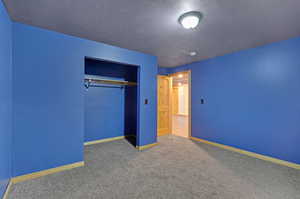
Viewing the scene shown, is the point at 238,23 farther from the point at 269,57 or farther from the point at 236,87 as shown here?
the point at 236,87

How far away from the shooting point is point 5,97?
1.70 meters

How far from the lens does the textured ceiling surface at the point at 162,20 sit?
159cm

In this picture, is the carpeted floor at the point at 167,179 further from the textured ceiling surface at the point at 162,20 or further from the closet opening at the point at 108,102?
the textured ceiling surface at the point at 162,20

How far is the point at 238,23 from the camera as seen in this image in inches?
78.0

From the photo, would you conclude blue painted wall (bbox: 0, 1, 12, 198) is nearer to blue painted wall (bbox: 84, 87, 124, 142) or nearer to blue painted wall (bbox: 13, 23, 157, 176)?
blue painted wall (bbox: 13, 23, 157, 176)

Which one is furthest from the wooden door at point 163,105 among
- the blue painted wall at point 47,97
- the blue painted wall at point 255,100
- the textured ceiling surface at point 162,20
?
the blue painted wall at point 47,97

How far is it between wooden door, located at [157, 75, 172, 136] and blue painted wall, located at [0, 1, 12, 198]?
3636 mm

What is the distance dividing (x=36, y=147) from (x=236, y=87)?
4.17m

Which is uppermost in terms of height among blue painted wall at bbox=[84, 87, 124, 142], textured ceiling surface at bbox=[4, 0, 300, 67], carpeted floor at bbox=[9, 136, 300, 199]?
textured ceiling surface at bbox=[4, 0, 300, 67]

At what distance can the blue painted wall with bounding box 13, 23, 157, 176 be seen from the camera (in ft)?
6.53

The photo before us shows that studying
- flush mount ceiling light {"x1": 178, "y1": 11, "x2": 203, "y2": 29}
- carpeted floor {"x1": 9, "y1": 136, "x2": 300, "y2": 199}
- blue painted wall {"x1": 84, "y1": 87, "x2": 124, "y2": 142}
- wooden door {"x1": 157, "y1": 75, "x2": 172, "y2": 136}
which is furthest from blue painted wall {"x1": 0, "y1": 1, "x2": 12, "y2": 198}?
wooden door {"x1": 157, "y1": 75, "x2": 172, "y2": 136}

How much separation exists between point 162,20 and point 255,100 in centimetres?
261

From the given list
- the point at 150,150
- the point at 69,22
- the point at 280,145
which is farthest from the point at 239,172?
the point at 69,22

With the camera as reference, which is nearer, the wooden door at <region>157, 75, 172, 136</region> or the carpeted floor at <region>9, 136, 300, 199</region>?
the carpeted floor at <region>9, 136, 300, 199</region>
